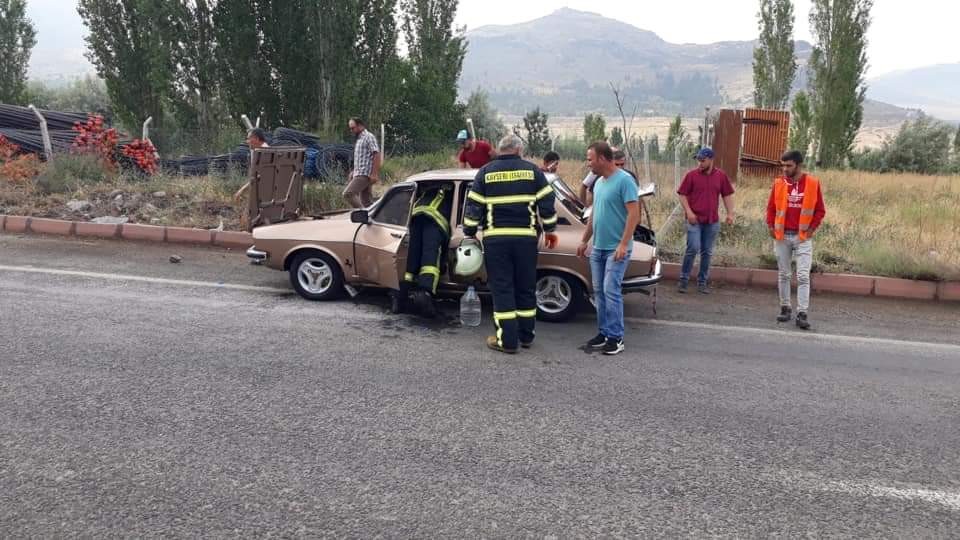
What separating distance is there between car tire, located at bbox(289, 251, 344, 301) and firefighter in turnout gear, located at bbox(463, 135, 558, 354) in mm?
1918

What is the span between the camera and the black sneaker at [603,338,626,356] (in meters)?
6.09

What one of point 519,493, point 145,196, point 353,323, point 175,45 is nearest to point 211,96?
point 175,45

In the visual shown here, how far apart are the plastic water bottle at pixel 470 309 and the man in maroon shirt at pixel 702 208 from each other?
10.2 feet

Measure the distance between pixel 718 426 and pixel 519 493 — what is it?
160 centimetres

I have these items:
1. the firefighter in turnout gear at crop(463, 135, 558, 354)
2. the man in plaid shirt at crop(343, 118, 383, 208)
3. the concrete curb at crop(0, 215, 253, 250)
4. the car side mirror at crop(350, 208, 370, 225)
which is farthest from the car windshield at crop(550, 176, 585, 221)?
the concrete curb at crop(0, 215, 253, 250)

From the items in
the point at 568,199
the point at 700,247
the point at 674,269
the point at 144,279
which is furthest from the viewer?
the point at 674,269

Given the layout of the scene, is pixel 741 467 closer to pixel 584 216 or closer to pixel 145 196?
pixel 584 216

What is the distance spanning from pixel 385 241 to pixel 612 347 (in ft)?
7.86

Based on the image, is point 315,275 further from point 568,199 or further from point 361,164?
point 361,164

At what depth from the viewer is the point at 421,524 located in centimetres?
335

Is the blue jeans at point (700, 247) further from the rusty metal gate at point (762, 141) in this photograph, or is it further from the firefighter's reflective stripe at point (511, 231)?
the rusty metal gate at point (762, 141)

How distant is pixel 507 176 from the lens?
599 centimetres

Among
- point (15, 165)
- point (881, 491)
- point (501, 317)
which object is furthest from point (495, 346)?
point (15, 165)

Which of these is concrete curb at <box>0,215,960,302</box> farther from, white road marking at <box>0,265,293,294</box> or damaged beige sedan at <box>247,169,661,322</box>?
damaged beige sedan at <box>247,169,661,322</box>
